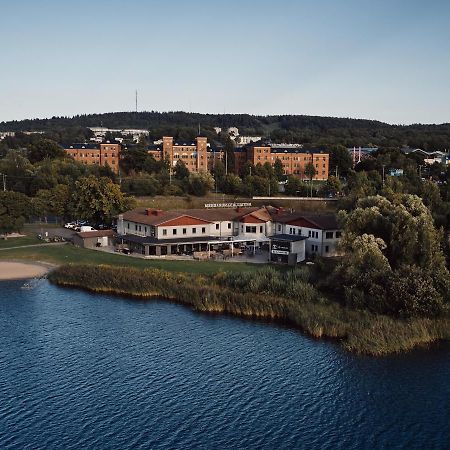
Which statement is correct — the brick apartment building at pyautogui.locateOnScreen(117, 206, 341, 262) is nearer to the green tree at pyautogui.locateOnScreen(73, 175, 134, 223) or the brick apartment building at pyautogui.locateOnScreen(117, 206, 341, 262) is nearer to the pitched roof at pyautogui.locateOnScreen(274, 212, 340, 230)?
the pitched roof at pyautogui.locateOnScreen(274, 212, 340, 230)

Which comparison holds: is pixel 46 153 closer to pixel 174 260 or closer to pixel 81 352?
pixel 174 260

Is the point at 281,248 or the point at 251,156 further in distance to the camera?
the point at 251,156

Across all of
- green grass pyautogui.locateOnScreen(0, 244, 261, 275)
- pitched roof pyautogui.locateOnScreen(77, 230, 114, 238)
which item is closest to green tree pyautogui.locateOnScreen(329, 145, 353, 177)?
pitched roof pyautogui.locateOnScreen(77, 230, 114, 238)

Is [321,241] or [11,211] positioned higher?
[11,211]

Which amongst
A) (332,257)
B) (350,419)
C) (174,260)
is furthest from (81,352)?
(332,257)

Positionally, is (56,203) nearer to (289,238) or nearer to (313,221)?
(289,238)

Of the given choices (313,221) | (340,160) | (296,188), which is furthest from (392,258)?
(340,160)

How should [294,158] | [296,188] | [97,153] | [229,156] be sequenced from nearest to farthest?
[296,188] < [97,153] < [229,156] < [294,158]
